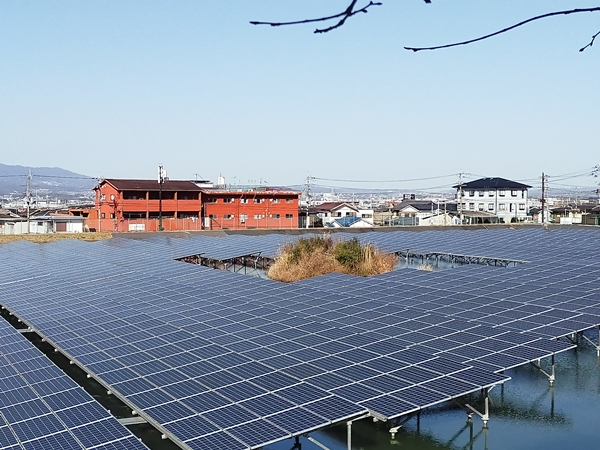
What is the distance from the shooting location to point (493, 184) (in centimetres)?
7044

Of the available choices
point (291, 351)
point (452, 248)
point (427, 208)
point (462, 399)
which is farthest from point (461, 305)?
point (427, 208)

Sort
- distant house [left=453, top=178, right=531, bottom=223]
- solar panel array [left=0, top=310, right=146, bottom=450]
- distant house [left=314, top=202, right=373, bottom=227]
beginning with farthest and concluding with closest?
distant house [left=453, top=178, right=531, bottom=223], distant house [left=314, top=202, right=373, bottom=227], solar panel array [left=0, top=310, right=146, bottom=450]

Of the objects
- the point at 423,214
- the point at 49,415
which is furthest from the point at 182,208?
the point at 49,415

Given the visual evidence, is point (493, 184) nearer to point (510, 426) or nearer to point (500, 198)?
point (500, 198)

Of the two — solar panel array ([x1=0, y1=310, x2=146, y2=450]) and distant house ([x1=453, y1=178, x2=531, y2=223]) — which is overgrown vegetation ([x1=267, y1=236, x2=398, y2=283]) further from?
distant house ([x1=453, y1=178, x2=531, y2=223])

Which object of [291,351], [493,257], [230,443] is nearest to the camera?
[230,443]

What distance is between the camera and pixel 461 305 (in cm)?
1484

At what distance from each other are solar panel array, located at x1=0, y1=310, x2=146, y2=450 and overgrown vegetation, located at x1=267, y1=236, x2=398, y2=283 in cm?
1395

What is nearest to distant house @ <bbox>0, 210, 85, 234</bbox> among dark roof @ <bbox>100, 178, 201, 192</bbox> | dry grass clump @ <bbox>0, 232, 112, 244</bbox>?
dark roof @ <bbox>100, 178, 201, 192</bbox>

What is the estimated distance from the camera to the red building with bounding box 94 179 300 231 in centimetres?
4419

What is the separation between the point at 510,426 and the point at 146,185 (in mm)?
40382

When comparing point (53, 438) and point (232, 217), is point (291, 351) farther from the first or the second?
point (232, 217)

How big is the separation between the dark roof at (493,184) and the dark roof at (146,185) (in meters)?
33.3

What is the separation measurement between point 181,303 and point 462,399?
7.52m
